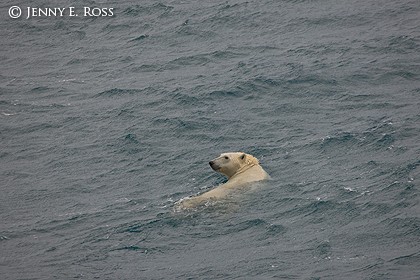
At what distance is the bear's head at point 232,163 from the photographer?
2764 cm

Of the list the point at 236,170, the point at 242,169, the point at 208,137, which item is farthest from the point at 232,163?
the point at 208,137

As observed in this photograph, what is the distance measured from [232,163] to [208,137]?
282 centimetres

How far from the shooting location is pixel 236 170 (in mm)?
27844

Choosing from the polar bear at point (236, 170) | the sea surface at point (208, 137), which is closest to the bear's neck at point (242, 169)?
the polar bear at point (236, 170)

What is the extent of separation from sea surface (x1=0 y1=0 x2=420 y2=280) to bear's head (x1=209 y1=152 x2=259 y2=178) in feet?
1.38

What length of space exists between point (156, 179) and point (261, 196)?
11.6 feet

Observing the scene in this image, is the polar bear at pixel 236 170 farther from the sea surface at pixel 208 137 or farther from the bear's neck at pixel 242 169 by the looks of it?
the sea surface at pixel 208 137

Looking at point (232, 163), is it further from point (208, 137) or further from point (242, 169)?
point (208, 137)

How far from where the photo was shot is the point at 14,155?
30922 mm

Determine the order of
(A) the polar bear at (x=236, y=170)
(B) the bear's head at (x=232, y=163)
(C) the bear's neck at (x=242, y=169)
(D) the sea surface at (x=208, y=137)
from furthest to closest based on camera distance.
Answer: (C) the bear's neck at (x=242, y=169) → (B) the bear's head at (x=232, y=163) → (A) the polar bear at (x=236, y=170) → (D) the sea surface at (x=208, y=137)

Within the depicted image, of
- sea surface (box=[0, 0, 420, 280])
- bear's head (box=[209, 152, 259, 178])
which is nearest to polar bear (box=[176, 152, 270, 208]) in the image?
bear's head (box=[209, 152, 259, 178])

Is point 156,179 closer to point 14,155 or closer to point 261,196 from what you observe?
point 261,196

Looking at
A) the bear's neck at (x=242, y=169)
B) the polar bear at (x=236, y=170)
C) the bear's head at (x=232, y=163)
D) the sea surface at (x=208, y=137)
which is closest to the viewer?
the sea surface at (x=208, y=137)

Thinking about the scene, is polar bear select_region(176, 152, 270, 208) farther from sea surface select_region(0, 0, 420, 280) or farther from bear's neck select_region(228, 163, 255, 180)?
sea surface select_region(0, 0, 420, 280)
